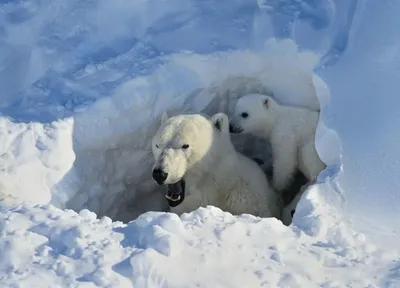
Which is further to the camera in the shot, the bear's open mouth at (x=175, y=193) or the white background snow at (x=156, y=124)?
the bear's open mouth at (x=175, y=193)

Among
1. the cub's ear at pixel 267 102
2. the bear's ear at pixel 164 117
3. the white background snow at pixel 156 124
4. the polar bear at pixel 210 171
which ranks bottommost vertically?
the polar bear at pixel 210 171

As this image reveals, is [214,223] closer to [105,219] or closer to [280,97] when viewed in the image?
[105,219]

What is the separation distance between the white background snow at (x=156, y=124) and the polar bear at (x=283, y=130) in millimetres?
148

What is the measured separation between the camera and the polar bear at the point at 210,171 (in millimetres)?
4648

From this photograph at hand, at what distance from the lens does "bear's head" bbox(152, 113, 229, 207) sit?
449 cm

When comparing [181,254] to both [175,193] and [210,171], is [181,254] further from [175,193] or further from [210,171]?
[210,171]

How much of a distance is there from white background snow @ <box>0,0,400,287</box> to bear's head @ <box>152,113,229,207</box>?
353mm

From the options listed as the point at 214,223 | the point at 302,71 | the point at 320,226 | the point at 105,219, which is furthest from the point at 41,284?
the point at 302,71

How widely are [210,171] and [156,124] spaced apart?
54 cm

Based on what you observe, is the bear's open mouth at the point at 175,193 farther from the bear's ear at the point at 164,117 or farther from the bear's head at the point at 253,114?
the bear's head at the point at 253,114

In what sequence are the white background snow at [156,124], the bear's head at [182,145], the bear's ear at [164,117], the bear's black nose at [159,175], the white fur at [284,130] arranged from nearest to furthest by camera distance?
the white background snow at [156,124] < the bear's black nose at [159,175] < the bear's head at [182,145] < the bear's ear at [164,117] < the white fur at [284,130]

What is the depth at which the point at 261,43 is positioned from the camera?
199 inches

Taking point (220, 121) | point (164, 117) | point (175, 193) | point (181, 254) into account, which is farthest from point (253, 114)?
point (181, 254)

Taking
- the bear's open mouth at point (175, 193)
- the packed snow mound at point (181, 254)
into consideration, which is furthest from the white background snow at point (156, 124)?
the bear's open mouth at point (175, 193)
